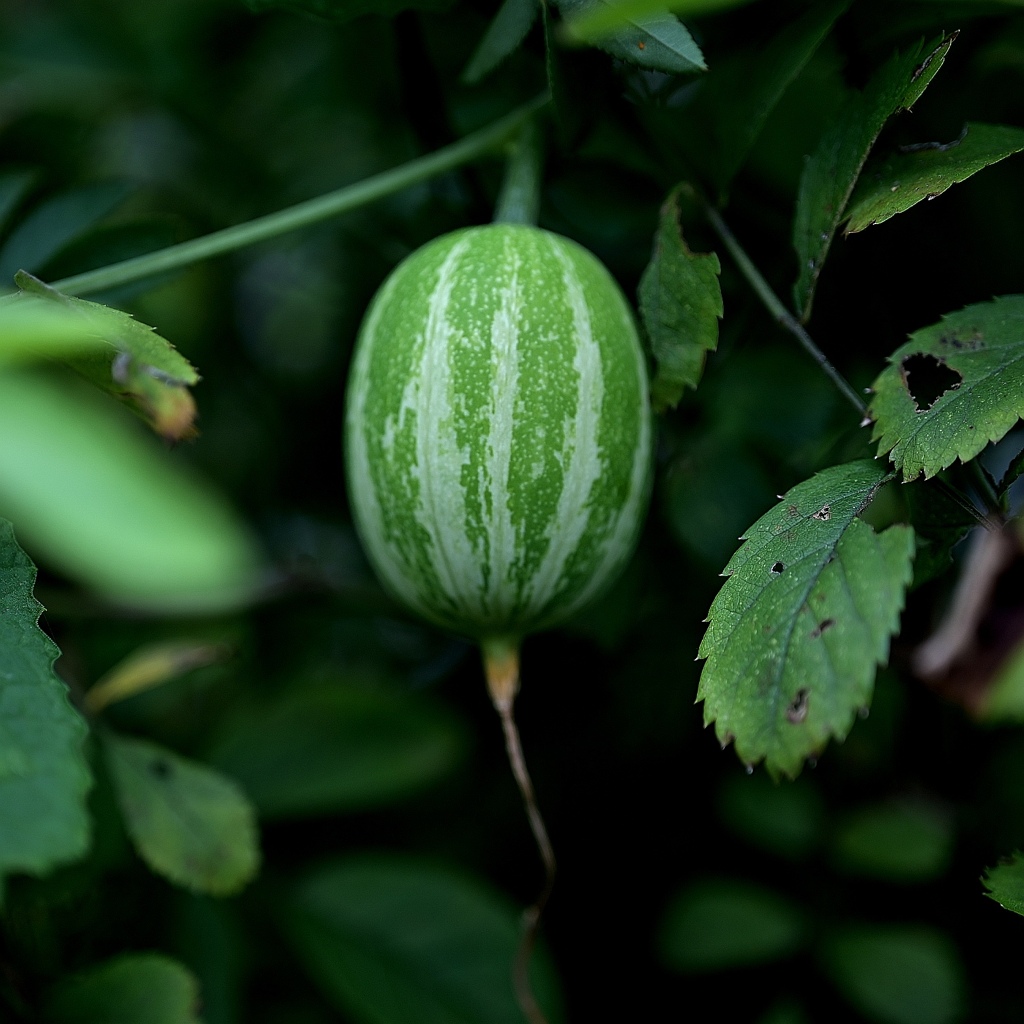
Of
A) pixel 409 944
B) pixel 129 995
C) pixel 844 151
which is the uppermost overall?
pixel 844 151

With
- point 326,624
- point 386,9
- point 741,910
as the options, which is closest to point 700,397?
point 386,9

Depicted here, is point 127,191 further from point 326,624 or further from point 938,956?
point 938,956

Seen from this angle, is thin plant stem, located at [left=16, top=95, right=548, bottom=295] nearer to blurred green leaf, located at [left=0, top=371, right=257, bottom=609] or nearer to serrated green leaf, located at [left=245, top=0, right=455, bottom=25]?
serrated green leaf, located at [left=245, top=0, right=455, bottom=25]

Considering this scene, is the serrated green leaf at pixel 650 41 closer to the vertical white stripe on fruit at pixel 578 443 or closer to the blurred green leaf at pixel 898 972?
the vertical white stripe on fruit at pixel 578 443

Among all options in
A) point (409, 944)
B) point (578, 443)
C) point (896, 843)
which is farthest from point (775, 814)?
point (578, 443)

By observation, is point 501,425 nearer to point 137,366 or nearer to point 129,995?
point 137,366

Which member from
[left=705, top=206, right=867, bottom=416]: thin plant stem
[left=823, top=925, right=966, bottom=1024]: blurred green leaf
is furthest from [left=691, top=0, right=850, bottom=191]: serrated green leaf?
[left=823, top=925, right=966, bottom=1024]: blurred green leaf
